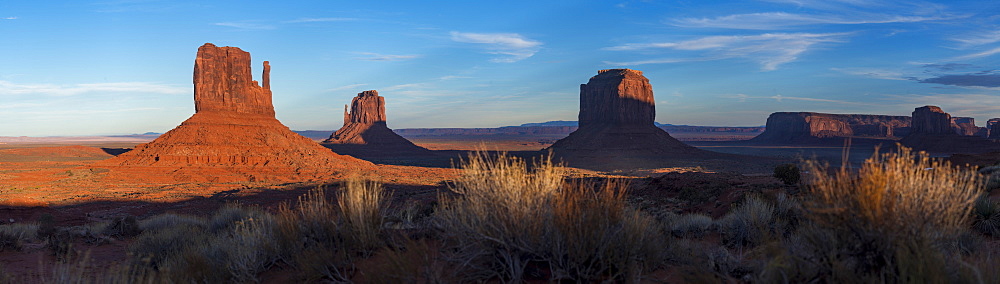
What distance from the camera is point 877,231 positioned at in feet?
11.9

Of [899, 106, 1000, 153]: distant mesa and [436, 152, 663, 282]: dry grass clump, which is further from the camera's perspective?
[899, 106, 1000, 153]: distant mesa

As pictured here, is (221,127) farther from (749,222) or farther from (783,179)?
(749,222)

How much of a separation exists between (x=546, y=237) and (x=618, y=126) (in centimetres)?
9076

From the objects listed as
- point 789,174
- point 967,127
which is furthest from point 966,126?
point 789,174

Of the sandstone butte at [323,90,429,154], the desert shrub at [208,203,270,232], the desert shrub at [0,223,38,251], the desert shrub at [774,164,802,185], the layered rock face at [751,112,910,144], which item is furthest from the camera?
the layered rock face at [751,112,910,144]

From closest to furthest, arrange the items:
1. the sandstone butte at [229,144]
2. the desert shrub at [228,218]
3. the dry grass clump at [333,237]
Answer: the dry grass clump at [333,237] < the desert shrub at [228,218] < the sandstone butte at [229,144]

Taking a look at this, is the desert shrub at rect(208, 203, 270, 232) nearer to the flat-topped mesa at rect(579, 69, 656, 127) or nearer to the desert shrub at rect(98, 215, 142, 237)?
the desert shrub at rect(98, 215, 142, 237)

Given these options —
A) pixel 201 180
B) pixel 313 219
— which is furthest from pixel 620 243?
pixel 201 180

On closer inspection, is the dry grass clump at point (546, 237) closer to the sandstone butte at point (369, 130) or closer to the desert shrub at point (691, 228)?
the desert shrub at point (691, 228)

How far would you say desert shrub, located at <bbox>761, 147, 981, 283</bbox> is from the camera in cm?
356

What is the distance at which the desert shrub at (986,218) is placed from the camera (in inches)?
289

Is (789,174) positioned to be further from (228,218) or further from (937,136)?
(937,136)

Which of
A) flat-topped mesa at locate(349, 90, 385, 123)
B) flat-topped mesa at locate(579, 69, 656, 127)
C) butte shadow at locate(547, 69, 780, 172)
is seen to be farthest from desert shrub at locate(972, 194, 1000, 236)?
flat-topped mesa at locate(349, 90, 385, 123)

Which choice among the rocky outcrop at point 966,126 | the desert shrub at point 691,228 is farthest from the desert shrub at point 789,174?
the rocky outcrop at point 966,126
